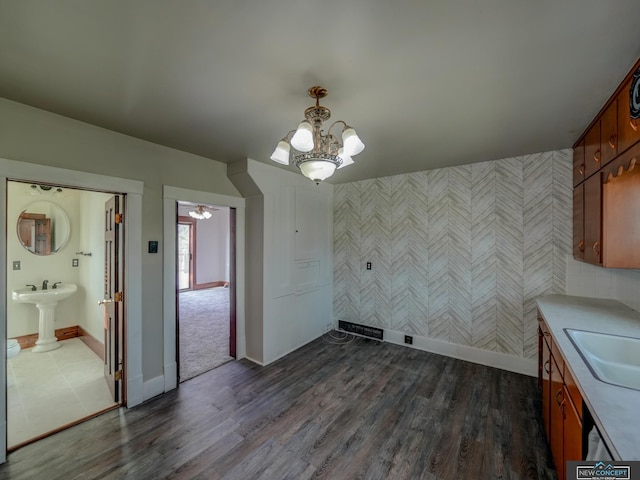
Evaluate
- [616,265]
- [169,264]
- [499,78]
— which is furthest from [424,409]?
[169,264]

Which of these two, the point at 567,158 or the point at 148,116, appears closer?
the point at 148,116

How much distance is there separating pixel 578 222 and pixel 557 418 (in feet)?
6.16

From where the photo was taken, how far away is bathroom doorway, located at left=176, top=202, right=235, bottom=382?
11.4 ft

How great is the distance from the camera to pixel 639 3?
3.45 ft

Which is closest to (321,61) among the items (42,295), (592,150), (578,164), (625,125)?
(625,125)

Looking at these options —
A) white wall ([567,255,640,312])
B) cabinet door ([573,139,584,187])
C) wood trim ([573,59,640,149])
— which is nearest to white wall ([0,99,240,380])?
wood trim ([573,59,640,149])

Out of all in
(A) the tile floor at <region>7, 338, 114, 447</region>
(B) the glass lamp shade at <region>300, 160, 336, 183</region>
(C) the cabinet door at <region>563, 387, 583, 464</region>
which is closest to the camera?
(C) the cabinet door at <region>563, 387, 583, 464</region>

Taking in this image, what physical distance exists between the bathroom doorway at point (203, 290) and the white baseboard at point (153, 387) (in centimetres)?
25

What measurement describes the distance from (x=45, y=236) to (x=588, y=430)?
18.8ft

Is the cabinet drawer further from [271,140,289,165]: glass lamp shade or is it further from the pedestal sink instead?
the pedestal sink

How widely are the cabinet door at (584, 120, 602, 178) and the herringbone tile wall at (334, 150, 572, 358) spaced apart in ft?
1.86

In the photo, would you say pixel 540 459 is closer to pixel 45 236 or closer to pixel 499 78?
pixel 499 78

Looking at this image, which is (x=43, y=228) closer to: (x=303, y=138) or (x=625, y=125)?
(x=303, y=138)

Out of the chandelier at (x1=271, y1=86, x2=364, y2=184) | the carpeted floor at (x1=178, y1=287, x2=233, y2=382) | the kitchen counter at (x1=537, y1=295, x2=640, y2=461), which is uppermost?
the chandelier at (x1=271, y1=86, x2=364, y2=184)
